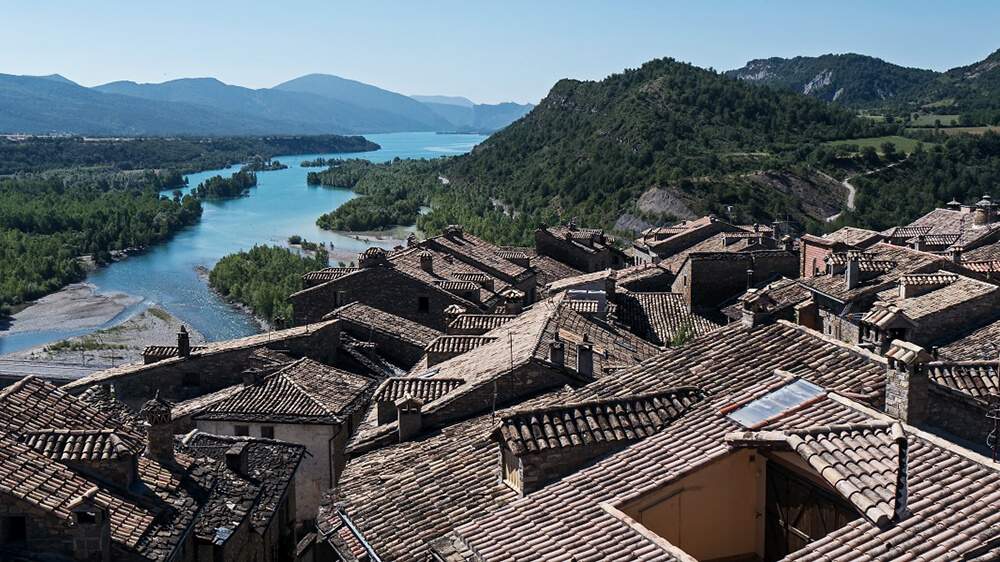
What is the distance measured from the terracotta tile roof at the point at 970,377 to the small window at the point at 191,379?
16303mm

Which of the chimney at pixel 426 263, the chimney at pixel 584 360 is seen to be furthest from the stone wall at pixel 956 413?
the chimney at pixel 426 263

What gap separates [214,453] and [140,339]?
40948 mm

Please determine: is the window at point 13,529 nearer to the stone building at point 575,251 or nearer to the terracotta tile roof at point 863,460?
the terracotta tile roof at point 863,460

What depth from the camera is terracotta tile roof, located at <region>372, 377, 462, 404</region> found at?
14.7 meters

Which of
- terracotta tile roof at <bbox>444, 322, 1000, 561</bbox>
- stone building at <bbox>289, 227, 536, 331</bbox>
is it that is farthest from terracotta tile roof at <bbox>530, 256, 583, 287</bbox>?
terracotta tile roof at <bbox>444, 322, 1000, 561</bbox>

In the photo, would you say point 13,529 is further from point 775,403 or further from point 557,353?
point 557,353

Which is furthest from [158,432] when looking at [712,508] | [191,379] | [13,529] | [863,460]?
[191,379]

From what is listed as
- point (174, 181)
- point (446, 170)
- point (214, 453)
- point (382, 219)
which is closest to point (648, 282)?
point (214, 453)

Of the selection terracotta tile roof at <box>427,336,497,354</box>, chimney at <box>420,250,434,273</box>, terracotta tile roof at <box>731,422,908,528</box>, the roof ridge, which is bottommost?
chimney at <box>420,250,434,273</box>

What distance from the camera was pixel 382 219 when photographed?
338ft

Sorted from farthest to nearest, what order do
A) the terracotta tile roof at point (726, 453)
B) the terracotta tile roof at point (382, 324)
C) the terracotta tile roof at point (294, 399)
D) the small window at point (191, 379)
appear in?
the terracotta tile roof at point (382, 324), the small window at point (191, 379), the terracotta tile roof at point (294, 399), the terracotta tile roof at point (726, 453)

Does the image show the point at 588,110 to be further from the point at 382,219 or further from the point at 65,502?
the point at 65,502

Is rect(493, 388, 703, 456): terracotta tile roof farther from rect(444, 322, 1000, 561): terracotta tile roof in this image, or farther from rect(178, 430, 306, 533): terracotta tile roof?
rect(178, 430, 306, 533): terracotta tile roof

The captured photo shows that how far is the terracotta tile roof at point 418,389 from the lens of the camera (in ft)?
48.4
